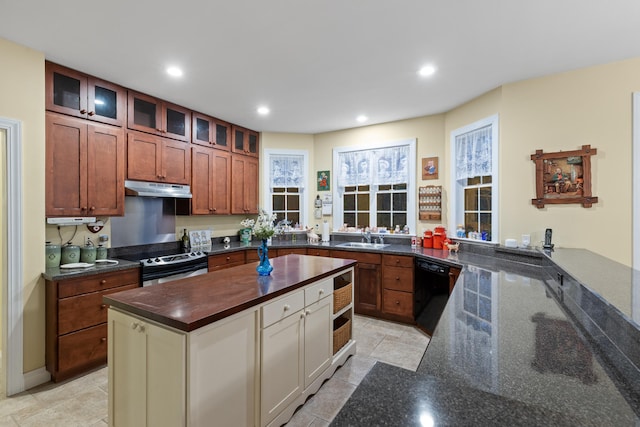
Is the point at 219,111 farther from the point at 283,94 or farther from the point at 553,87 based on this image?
the point at 553,87

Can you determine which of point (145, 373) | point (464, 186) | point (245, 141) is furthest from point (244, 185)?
point (145, 373)

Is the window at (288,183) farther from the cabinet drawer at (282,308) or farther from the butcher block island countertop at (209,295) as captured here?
the cabinet drawer at (282,308)

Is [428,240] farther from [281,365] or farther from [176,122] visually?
[176,122]

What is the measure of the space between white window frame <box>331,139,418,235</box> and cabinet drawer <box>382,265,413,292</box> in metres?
0.85

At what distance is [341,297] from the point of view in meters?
2.71

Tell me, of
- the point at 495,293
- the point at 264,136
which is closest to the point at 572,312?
the point at 495,293

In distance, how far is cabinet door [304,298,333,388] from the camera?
2.20 meters

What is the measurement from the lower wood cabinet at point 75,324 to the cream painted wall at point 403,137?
3.28 meters

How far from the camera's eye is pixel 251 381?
170 centimetres

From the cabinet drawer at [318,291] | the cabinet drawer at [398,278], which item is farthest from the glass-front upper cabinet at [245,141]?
the cabinet drawer at [318,291]

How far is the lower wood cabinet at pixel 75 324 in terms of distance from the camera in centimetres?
245

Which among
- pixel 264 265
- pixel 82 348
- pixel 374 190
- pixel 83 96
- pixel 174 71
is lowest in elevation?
pixel 82 348

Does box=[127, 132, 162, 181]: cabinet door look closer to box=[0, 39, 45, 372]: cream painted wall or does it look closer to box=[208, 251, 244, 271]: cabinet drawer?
box=[0, 39, 45, 372]: cream painted wall

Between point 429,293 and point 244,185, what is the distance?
3.08m
